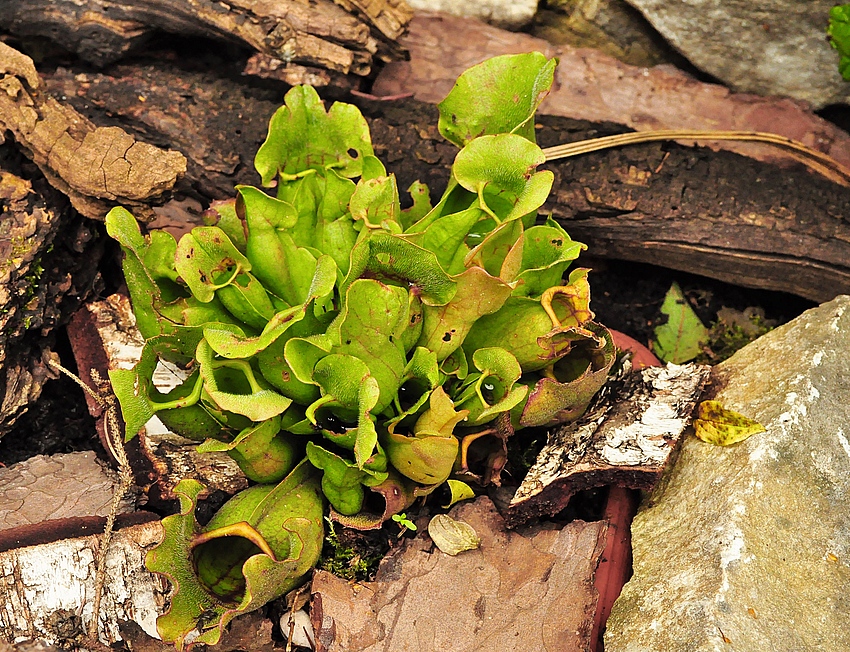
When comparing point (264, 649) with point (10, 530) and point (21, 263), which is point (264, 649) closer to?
point (10, 530)

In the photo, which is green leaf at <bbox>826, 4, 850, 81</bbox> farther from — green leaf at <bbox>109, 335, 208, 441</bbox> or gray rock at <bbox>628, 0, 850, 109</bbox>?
green leaf at <bbox>109, 335, 208, 441</bbox>

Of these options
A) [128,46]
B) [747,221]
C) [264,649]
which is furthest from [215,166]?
[747,221]

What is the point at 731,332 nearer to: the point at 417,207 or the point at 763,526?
the point at 763,526

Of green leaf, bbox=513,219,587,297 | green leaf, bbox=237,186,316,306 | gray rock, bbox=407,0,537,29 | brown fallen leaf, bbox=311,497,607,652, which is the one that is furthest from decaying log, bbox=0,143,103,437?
gray rock, bbox=407,0,537,29

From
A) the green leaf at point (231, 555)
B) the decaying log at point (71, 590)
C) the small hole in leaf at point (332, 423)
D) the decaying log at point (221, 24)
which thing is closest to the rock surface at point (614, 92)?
the decaying log at point (221, 24)

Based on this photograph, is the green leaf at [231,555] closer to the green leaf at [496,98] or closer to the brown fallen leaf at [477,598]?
the brown fallen leaf at [477,598]
